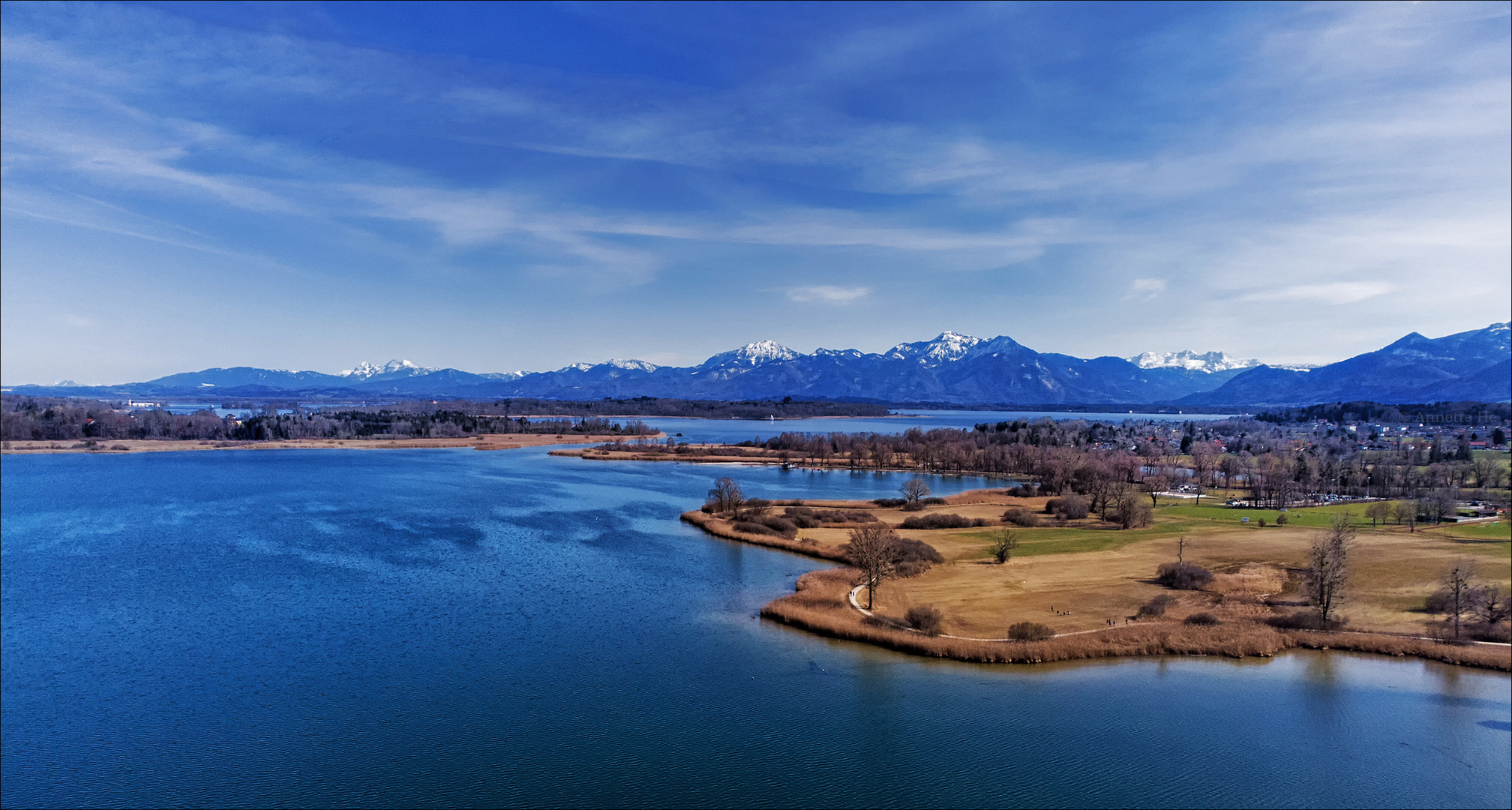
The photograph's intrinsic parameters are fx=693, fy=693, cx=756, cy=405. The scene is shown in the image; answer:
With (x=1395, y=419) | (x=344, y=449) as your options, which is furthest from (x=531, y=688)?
(x=1395, y=419)

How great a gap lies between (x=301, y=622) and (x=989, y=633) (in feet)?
111

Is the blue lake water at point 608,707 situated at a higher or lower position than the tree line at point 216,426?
lower

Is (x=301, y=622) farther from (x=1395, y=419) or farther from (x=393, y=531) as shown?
(x=1395, y=419)

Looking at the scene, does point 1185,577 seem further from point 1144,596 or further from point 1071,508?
point 1071,508

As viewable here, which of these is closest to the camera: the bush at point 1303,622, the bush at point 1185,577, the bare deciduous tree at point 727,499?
the bush at point 1303,622

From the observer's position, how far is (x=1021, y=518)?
6462 centimetres

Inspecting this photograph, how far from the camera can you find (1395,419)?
161 m

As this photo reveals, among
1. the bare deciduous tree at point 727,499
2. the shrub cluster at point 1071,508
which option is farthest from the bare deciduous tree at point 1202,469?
the bare deciduous tree at point 727,499

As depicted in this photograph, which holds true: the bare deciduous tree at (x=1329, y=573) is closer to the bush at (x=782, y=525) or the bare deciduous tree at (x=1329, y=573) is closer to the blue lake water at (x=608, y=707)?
the blue lake water at (x=608, y=707)

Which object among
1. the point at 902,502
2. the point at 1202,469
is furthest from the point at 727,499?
the point at 1202,469

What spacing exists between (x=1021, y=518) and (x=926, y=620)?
3523 centimetres

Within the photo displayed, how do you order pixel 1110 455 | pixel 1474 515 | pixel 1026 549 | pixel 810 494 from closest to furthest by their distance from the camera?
pixel 1474 515, pixel 1026 549, pixel 810 494, pixel 1110 455

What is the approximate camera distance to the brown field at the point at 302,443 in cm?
13162

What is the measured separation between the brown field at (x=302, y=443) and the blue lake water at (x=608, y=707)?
111816mm
